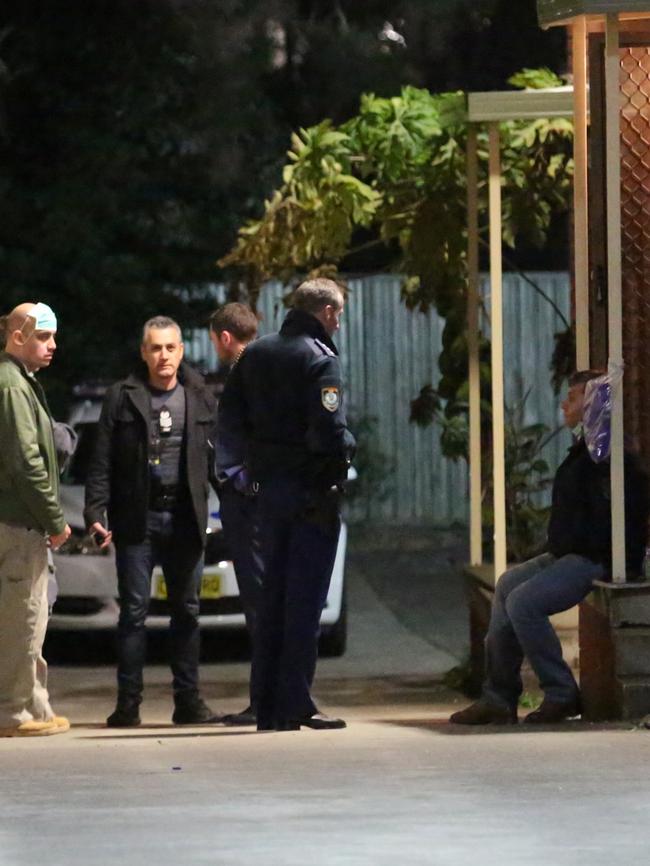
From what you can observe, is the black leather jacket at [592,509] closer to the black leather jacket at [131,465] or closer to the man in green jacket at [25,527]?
the black leather jacket at [131,465]

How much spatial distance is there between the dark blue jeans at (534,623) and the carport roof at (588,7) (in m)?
2.18

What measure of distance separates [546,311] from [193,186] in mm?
3908

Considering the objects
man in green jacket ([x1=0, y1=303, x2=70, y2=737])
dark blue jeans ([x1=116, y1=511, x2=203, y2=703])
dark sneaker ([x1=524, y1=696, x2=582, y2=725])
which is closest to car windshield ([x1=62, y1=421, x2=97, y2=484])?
dark blue jeans ([x1=116, y1=511, x2=203, y2=703])

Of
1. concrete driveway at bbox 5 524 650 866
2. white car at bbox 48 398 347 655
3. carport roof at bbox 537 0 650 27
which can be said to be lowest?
concrete driveway at bbox 5 524 650 866

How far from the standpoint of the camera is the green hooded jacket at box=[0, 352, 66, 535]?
910 centimetres

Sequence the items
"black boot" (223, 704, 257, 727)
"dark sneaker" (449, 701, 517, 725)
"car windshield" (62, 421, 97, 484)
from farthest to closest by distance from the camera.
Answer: "car windshield" (62, 421, 97, 484) < "black boot" (223, 704, 257, 727) < "dark sneaker" (449, 701, 517, 725)

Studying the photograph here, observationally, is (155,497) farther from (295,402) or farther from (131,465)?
(295,402)

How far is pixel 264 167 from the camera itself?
1905 centimetres

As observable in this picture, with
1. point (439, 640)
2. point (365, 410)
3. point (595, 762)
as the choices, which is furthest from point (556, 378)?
point (365, 410)

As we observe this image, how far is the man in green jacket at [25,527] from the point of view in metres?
9.16

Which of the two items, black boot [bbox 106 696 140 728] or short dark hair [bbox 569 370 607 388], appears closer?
short dark hair [bbox 569 370 607 388]

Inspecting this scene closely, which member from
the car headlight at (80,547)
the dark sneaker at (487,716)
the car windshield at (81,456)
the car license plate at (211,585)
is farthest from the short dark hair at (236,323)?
the car windshield at (81,456)

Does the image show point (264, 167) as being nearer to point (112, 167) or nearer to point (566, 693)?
point (112, 167)

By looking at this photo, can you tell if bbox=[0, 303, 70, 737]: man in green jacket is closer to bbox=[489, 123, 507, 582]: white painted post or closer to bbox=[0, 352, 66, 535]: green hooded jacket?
bbox=[0, 352, 66, 535]: green hooded jacket
